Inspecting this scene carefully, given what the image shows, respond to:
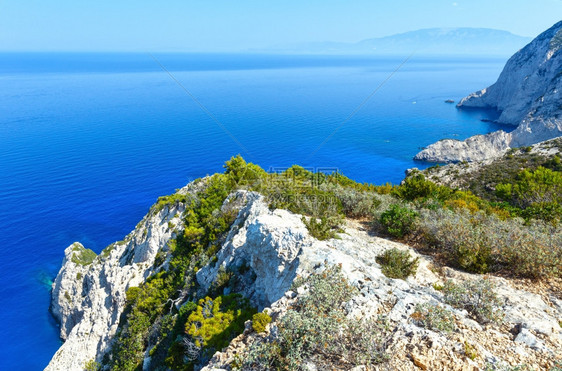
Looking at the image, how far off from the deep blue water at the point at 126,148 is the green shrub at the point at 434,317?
36.5 meters

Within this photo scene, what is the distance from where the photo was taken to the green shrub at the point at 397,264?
9461 mm

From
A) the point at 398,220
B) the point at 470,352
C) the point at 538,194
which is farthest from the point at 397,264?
the point at 538,194

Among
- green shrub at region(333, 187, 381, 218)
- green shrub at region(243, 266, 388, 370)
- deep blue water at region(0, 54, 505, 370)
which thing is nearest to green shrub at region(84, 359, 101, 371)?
deep blue water at region(0, 54, 505, 370)

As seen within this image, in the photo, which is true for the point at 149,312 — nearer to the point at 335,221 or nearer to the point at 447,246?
the point at 335,221

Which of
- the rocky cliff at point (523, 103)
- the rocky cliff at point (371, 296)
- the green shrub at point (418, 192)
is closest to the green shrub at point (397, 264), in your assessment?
the rocky cliff at point (371, 296)

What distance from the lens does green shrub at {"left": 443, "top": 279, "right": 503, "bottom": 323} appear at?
22.9 feet

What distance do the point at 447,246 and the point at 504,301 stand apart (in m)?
3.33

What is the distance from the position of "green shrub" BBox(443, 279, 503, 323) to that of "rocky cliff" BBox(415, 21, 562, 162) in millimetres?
68150

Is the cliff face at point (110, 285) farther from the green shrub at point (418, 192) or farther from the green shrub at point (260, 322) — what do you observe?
the green shrub at point (260, 322)

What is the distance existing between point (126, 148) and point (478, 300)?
266 ft

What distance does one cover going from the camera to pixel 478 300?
732 cm

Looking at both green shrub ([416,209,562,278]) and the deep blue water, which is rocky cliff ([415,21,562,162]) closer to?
the deep blue water

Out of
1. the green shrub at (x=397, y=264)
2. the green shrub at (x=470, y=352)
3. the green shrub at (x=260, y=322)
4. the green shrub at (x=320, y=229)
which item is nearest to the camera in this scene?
the green shrub at (x=470, y=352)

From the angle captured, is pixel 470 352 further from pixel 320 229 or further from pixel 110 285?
pixel 110 285
